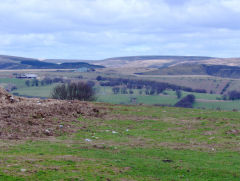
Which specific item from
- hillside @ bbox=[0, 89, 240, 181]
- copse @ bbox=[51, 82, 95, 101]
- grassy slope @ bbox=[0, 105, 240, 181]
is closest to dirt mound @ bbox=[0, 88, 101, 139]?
hillside @ bbox=[0, 89, 240, 181]

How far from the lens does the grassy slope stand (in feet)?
38.4

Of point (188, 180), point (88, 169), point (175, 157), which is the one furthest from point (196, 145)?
point (88, 169)

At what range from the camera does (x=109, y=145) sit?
16828 millimetres

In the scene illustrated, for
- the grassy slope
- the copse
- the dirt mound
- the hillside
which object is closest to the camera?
the grassy slope

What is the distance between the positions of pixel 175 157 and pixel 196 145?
3.38m

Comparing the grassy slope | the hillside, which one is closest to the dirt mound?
the hillside

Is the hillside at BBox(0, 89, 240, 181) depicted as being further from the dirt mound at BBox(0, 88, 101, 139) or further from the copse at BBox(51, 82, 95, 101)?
the copse at BBox(51, 82, 95, 101)

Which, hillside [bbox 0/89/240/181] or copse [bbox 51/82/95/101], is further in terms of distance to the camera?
copse [bbox 51/82/95/101]

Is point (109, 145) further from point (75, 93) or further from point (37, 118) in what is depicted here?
point (75, 93)

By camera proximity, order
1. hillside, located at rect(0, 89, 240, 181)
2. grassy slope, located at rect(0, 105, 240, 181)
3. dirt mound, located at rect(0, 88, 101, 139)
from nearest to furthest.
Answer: grassy slope, located at rect(0, 105, 240, 181) → hillside, located at rect(0, 89, 240, 181) → dirt mound, located at rect(0, 88, 101, 139)

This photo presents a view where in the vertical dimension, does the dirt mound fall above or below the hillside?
above

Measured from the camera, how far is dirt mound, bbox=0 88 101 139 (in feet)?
60.4

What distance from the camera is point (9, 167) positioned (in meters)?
11.4

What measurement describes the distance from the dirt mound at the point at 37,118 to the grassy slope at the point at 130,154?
1.06 metres
